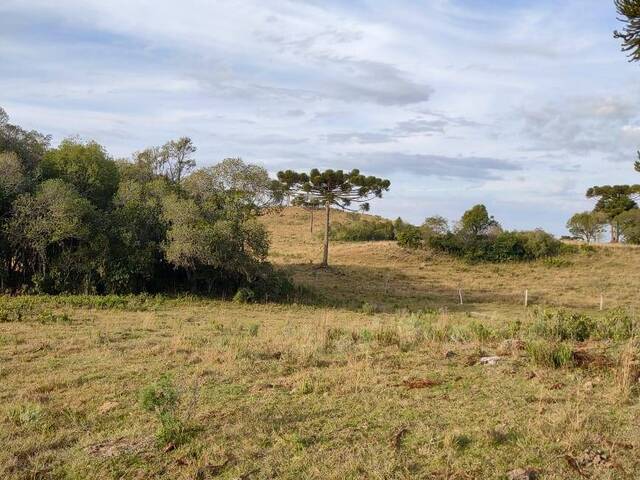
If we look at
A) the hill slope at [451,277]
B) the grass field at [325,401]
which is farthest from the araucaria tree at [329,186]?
the grass field at [325,401]

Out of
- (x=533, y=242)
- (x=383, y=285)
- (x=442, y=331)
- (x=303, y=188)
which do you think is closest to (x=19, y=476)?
(x=442, y=331)

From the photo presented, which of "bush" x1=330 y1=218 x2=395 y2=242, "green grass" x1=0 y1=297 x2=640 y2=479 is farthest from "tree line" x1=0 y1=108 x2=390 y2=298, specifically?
"bush" x1=330 y1=218 x2=395 y2=242

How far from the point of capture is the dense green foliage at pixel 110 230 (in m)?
22.5

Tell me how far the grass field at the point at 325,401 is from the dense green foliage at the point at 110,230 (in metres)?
8.34

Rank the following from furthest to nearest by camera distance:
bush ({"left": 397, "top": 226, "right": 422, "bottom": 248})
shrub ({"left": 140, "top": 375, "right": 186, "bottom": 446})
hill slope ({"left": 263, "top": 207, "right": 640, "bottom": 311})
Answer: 1. bush ({"left": 397, "top": 226, "right": 422, "bottom": 248})
2. hill slope ({"left": 263, "top": 207, "right": 640, "bottom": 311})
3. shrub ({"left": 140, "top": 375, "right": 186, "bottom": 446})

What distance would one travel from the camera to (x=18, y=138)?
25531 mm

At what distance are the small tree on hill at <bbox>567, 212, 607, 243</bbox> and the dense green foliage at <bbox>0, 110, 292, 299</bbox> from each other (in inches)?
1804

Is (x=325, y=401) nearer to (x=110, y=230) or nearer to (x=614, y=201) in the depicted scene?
(x=110, y=230)

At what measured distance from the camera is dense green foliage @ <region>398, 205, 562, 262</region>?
148 ft

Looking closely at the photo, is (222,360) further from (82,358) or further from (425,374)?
(425,374)

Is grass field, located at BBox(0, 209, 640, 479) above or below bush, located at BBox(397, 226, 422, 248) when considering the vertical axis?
below

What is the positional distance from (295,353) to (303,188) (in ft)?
101

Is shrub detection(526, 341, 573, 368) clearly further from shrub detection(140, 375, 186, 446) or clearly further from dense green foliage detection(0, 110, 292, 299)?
dense green foliage detection(0, 110, 292, 299)

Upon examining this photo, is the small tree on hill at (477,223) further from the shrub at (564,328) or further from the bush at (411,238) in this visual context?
the shrub at (564,328)
